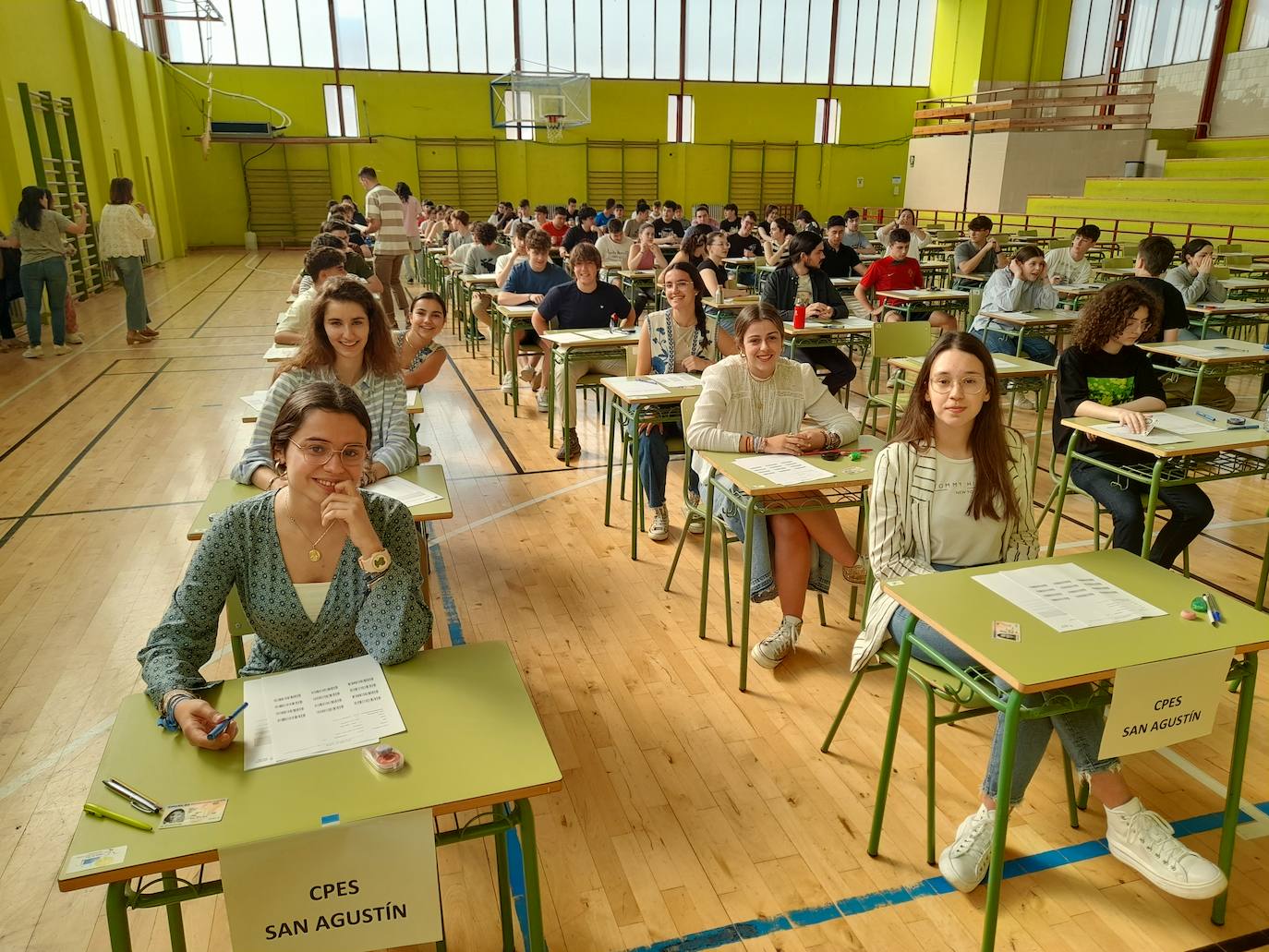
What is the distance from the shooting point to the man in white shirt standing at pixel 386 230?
30.1 feet

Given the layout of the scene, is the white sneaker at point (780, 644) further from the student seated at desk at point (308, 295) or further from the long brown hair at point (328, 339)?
the student seated at desk at point (308, 295)

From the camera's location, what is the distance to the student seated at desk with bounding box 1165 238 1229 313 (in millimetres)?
6562

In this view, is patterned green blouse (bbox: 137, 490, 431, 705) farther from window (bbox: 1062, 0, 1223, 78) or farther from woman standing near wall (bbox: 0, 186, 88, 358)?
window (bbox: 1062, 0, 1223, 78)

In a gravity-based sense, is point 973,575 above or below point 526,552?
above

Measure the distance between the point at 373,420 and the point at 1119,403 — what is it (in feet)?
9.79

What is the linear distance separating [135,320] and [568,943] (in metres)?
9.01

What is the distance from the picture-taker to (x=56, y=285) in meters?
8.21

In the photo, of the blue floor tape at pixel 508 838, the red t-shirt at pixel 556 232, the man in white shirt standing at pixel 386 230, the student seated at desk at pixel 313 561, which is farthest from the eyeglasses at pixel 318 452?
the red t-shirt at pixel 556 232

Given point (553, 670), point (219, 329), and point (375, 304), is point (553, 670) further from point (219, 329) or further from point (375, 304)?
point (219, 329)

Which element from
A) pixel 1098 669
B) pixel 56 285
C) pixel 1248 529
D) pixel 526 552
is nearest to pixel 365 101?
pixel 56 285

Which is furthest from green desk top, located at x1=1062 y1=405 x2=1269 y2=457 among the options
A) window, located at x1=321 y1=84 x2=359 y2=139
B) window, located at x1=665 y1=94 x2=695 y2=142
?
window, located at x1=321 y1=84 x2=359 y2=139

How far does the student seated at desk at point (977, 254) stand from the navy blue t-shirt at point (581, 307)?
476 centimetres

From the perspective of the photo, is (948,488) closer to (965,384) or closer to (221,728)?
(965,384)

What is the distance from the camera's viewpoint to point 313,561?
1.77 metres
